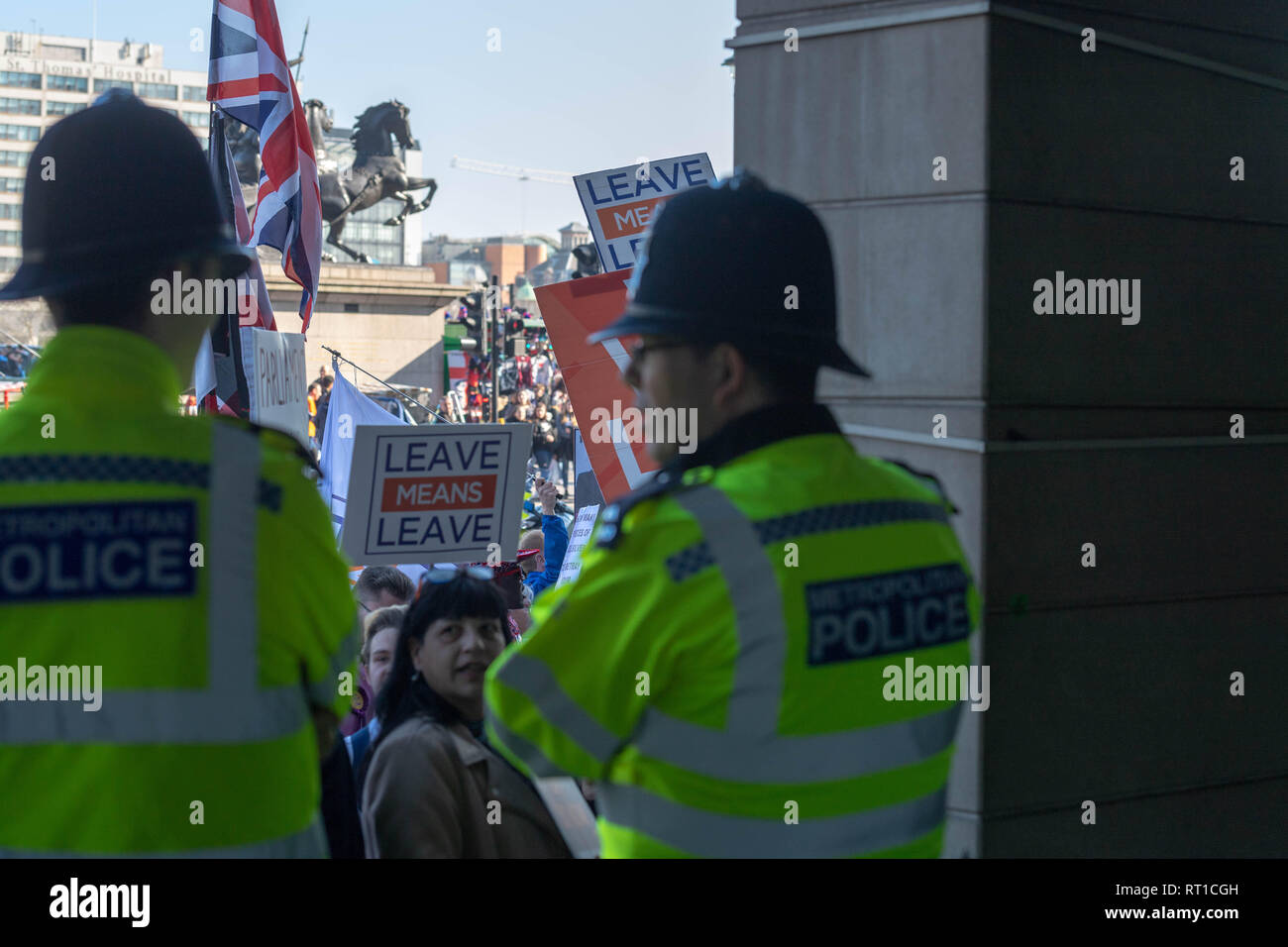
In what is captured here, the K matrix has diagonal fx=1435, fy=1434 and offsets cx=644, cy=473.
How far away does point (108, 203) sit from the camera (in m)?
2.00

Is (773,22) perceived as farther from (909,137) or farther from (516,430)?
(516,430)

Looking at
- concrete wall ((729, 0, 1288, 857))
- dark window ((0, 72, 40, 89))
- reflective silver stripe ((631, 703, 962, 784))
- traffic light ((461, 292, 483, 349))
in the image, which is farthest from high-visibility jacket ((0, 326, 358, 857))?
dark window ((0, 72, 40, 89))

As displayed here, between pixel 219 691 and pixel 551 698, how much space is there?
0.43 metres

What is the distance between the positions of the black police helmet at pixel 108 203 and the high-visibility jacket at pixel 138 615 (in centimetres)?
14

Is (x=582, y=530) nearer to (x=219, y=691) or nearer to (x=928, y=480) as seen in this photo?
(x=928, y=480)

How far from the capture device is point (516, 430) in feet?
19.9

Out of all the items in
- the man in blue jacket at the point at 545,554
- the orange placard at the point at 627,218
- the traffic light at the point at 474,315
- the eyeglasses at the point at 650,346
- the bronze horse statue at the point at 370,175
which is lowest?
the man in blue jacket at the point at 545,554

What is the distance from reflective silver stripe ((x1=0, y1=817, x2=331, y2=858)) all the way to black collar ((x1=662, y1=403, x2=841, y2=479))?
734 mm

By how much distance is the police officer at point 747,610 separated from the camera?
6.18ft

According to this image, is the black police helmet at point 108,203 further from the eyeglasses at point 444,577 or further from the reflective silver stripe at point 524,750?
the eyeglasses at point 444,577

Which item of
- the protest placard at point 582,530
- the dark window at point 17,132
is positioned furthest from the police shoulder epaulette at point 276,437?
the dark window at point 17,132

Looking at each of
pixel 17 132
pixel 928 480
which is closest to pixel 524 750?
pixel 928 480

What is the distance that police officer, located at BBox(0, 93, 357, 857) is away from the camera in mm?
1836
